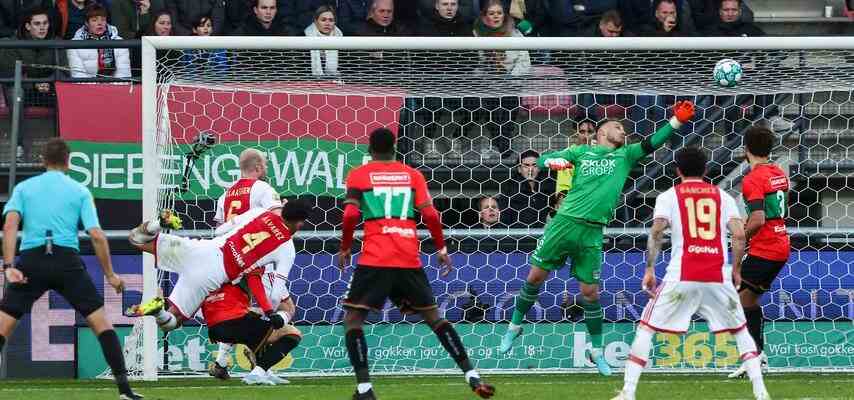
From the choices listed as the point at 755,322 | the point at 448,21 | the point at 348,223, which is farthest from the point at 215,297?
the point at 448,21

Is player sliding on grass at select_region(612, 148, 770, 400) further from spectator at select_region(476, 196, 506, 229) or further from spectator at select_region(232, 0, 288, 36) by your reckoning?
spectator at select_region(232, 0, 288, 36)

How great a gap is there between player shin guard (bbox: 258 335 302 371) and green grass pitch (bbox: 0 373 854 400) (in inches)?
9.4

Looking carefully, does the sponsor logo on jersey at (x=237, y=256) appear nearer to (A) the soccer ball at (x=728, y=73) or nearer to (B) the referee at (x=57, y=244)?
(B) the referee at (x=57, y=244)

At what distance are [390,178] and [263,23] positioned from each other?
5560 mm

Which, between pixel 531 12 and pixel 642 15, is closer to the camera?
pixel 642 15

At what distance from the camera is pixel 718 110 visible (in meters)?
14.4

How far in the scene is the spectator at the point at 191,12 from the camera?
14.8 m

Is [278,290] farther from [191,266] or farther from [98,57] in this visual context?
[98,57]

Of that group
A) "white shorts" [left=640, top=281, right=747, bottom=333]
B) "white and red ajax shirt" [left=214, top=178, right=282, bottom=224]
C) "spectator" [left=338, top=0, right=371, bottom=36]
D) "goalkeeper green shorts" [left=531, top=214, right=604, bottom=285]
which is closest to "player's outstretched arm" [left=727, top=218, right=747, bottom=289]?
"white shorts" [left=640, top=281, right=747, bottom=333]

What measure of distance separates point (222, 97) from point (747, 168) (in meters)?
5.24

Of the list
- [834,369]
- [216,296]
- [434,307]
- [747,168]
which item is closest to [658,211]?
[434,307]

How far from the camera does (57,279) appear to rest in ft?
33.3

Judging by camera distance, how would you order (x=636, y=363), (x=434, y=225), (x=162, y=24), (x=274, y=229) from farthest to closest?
(x=162, y=24) → (x=274, y=229) → (x=434, y=225) → (x=636, y=363)

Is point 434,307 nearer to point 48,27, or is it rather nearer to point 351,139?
point 351,139
